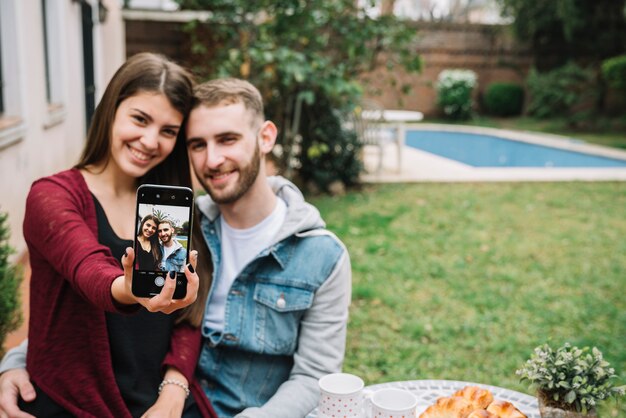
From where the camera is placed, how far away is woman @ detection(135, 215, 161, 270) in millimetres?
1271

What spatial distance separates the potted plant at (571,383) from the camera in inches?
54.7

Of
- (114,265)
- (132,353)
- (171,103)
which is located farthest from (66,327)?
(171,103)

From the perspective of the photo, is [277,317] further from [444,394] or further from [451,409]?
[451,409]

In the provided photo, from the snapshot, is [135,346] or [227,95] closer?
[135,346]

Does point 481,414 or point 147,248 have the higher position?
point 147,248

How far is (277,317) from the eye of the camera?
1919 mm

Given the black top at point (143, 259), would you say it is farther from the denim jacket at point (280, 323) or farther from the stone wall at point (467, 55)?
the stone wall at point (467, 55)

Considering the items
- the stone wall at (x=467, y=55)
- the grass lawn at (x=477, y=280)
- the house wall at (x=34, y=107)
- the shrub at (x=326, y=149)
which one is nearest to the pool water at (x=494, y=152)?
the stone wall at (x=467, y=55)

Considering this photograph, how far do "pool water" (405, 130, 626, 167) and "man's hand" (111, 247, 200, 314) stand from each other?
1203 cm

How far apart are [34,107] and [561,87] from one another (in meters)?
14.8

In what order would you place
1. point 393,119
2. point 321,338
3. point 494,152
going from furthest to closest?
point 494,152, point 393,119, point 321,338

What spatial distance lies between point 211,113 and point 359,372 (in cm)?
222

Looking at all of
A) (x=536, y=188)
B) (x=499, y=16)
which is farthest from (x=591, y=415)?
(x=499, y=16)

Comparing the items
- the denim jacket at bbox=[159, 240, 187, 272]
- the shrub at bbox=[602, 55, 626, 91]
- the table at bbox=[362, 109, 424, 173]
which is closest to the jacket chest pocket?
the denim jacket at bbox=[159, 240, 187, 272]
